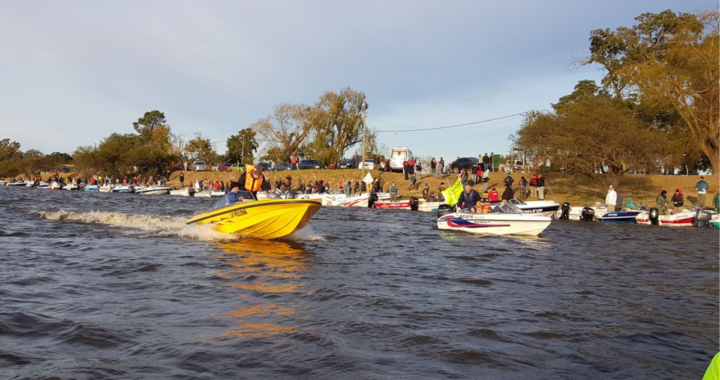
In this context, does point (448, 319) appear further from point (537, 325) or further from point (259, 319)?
point (259, 319)

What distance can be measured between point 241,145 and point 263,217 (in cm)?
A: 8947

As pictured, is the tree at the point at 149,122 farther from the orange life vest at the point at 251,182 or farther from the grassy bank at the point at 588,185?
the orange life vest at the point at 251,182

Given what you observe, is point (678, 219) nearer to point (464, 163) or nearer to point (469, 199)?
point (469, 199)

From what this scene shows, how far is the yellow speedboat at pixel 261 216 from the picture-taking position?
15453 mm

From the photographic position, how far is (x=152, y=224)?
2162 centimetres

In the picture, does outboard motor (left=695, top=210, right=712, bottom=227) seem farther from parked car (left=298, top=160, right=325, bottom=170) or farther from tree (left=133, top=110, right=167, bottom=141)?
tree (left=133, top=110, right=167, bottom=141)

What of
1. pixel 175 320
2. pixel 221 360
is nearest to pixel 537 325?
pixel 221 360

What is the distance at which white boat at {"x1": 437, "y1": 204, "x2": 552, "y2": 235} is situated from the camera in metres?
19.3

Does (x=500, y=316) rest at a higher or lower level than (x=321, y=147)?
lower

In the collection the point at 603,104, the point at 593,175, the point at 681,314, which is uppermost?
the point at 603,104

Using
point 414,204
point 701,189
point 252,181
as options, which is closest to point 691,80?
point 701,189

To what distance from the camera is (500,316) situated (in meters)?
8.21

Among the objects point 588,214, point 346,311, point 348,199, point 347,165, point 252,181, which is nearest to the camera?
point 346,311

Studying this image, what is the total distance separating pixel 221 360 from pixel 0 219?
2195 centimetres
